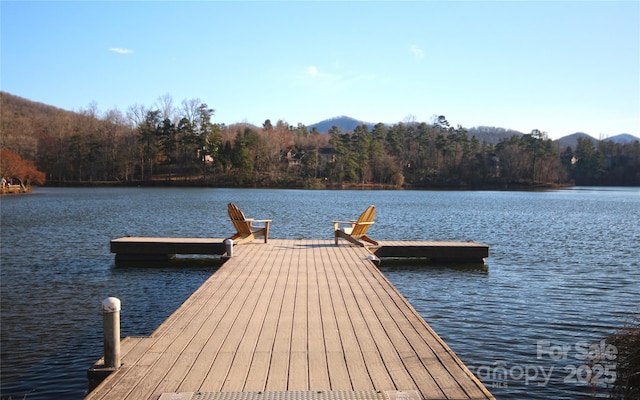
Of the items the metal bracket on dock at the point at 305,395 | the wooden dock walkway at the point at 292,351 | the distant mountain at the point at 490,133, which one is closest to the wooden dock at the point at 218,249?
the wooden dock walkway at the point at 292,351

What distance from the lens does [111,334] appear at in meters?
3.79

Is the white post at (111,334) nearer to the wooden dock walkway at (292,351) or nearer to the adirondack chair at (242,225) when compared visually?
the wooden dock walkway at (292,351)

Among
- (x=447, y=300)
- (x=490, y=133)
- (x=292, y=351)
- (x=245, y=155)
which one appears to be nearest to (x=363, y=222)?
(x=447, y=300)

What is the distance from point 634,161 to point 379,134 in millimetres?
50933

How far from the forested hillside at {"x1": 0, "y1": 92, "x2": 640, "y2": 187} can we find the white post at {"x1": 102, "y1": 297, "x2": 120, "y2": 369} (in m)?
69.5

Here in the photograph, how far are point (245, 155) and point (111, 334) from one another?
70977 mm

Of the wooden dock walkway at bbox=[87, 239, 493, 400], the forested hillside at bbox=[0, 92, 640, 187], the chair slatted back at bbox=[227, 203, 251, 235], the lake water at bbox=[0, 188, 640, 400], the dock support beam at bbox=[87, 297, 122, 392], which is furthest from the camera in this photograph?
the forested hillside at bbox=[0, 92, 640, 187]

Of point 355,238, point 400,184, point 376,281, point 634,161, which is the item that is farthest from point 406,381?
point 634,161

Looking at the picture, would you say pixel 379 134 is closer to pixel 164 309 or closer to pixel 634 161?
pixel 634 161

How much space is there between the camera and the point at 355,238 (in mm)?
11953

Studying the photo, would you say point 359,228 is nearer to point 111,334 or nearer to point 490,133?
point 111,334

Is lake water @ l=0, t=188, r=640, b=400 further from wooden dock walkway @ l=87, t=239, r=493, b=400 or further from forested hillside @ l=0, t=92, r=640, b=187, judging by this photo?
forested hillside @ l=0, t=92, r=640, b=187

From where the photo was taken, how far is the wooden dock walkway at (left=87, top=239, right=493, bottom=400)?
A: 11.1ft

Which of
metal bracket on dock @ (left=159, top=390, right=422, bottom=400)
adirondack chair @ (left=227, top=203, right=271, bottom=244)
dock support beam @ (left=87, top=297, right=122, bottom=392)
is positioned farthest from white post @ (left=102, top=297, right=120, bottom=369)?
adirondack chair @ (left=227, top=203, right=271, bottom=244)
